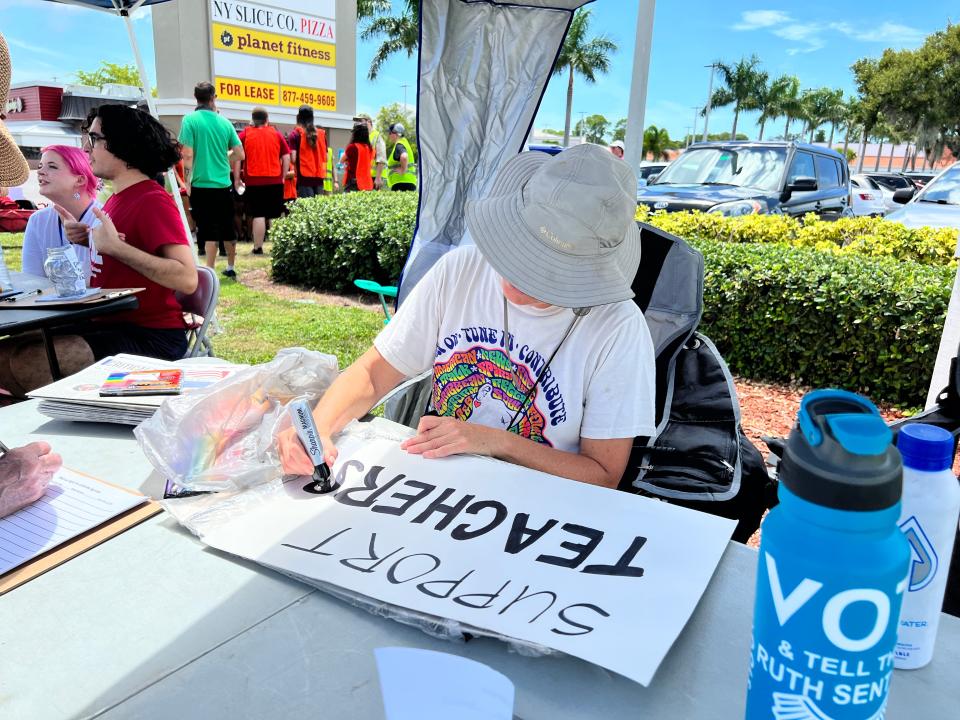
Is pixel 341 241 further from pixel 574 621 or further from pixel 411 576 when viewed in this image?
pixel 574 621

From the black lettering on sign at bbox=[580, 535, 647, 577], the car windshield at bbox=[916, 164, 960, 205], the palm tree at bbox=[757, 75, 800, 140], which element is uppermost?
the palm tree at bbox=[757, 75, 800, 140]

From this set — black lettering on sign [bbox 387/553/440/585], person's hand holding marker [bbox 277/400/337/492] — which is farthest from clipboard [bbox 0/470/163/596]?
black lettering on sign [bbox 387/553/440/585]

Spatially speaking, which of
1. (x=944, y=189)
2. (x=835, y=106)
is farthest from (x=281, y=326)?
(x=835, y=106)

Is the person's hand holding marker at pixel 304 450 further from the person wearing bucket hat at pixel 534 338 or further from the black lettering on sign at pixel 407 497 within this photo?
the black lettering on sign at pixel 407 497

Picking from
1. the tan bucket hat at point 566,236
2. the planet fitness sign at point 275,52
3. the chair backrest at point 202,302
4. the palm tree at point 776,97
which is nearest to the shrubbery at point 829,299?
the chair backrest at point 202,302

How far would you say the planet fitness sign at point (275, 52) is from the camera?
17016mm

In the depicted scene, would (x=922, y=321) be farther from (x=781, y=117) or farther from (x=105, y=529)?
(x=781, y=117)

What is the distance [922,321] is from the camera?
3.98 meters

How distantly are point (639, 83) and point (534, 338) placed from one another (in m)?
1.61

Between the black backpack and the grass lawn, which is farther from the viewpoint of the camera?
the grass lawn

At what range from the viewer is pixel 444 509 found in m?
1.20

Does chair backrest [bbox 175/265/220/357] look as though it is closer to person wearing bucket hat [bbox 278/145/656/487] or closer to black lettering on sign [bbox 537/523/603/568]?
person wearing bucket hat [bbox 278/145/656/487]

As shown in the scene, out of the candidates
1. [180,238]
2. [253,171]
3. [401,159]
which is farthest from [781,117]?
[180,238]

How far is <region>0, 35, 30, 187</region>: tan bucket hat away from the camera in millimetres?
1726
